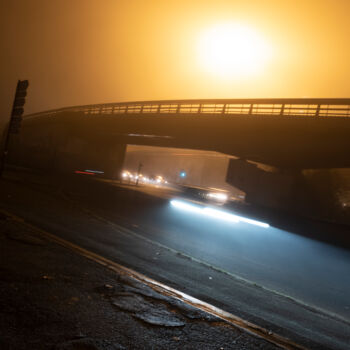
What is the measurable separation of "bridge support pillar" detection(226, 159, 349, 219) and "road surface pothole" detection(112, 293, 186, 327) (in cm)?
2790

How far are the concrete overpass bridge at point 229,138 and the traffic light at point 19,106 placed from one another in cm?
1268

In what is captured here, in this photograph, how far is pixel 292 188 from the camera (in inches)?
1153

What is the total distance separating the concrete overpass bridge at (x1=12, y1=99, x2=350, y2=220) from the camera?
1945 centimetres

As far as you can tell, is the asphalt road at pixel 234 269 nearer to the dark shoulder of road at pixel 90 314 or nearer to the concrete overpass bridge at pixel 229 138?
the dark shoulder of road at pixel 90 314

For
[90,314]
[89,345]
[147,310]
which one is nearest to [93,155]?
[147,310]

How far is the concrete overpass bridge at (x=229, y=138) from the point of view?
63.8 ft

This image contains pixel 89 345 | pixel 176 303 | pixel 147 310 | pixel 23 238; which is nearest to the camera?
pixel 89 345

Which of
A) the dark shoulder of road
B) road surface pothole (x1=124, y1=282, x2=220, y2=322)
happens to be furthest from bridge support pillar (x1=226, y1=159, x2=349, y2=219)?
the dark shoulder of road

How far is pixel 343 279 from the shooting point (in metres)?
8.36

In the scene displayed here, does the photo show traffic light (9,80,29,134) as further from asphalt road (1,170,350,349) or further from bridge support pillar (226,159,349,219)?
bridge support pillar (226,159,349,219)

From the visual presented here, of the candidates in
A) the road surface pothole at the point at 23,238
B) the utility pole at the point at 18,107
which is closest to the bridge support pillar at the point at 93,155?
the utility pole at the point at 18,107

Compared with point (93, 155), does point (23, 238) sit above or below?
below

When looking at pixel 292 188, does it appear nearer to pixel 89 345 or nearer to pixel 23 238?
pixel 23 238

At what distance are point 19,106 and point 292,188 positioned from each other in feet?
82.0
